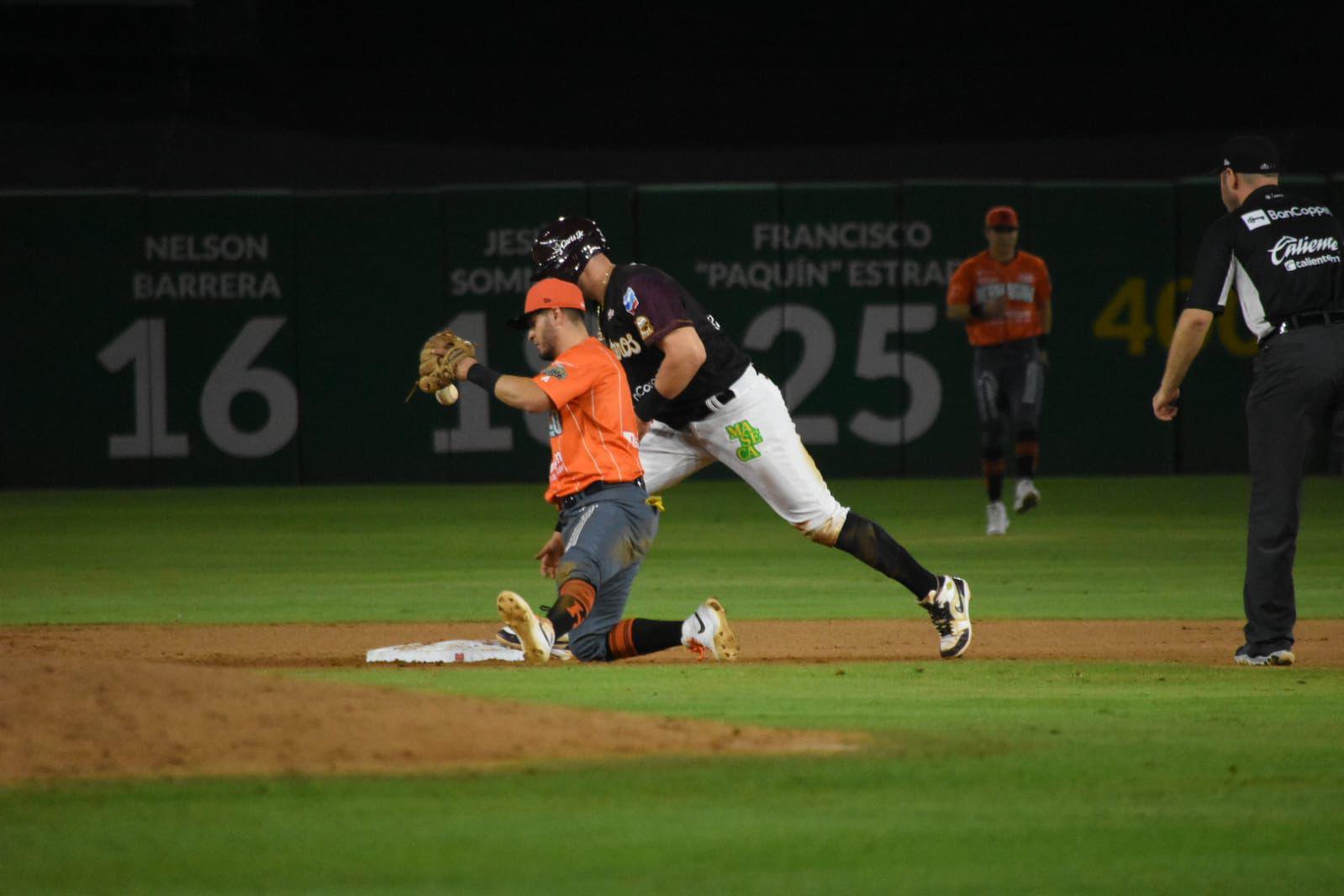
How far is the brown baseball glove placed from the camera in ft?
23.4

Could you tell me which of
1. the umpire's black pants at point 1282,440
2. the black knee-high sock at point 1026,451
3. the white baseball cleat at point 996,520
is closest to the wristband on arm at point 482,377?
the umpire's black pants at point 1282,440

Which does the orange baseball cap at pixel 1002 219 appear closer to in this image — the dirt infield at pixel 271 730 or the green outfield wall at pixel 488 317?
the green outfield wall at pixel 488 317

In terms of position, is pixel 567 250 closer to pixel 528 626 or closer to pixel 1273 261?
pixel 528 626

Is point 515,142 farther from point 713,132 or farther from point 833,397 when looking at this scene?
point 833,397

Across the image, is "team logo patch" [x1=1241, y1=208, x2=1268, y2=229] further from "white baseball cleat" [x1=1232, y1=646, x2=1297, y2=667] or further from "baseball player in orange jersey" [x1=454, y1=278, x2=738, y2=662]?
"baseball player in orange jersey" [x1=454, y1=278, x2=738, y2=662]

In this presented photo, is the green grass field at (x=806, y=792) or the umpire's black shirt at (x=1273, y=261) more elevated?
the umpire's black shirt at (x=1273, y=261)

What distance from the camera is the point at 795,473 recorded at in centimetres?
759

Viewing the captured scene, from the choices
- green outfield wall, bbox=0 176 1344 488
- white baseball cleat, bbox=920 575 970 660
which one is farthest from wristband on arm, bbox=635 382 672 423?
green outfield wall, bbox=0 176 1344 488

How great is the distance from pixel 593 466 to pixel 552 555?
0.50 meters

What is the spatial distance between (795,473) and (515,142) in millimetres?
17165

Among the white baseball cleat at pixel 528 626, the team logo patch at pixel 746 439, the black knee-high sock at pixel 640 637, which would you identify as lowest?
the black knee-high sock at pixel 640 637

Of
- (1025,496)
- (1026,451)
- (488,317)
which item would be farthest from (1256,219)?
(488,317)

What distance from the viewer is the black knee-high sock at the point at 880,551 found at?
7.60 m

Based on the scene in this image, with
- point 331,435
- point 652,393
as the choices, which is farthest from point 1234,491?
point 652,393
